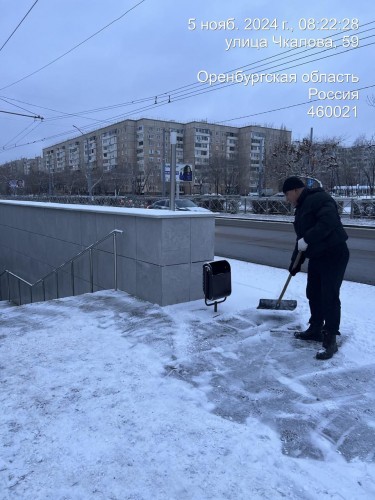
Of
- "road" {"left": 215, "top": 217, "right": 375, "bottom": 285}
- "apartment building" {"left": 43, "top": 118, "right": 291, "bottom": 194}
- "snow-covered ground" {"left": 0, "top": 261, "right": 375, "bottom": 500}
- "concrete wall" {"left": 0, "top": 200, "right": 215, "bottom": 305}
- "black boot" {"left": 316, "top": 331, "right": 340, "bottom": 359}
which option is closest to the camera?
"snow-covered ground" {"left": 0, "top": 261, "right": 375, "bottom": 500}

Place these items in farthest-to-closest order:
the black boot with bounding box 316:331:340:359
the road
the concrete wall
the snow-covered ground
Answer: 1. the road
2. the concrete wall
3. the black boot with bounding box 316:331:340:359
4. the snow-covered ground

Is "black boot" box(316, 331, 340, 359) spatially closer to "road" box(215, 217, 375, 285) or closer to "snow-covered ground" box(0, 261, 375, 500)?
"snow-covered ground" box(0, 261, 375, 500)

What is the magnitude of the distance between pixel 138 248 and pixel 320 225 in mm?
2878

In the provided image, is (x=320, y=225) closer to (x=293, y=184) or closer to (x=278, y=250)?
(x=293, y=184)

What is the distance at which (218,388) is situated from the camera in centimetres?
325

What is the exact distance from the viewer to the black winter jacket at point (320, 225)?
381cm

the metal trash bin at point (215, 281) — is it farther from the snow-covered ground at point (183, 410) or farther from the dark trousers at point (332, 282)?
the dark trousers at point (332, 282)

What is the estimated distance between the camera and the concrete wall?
547 centimetres

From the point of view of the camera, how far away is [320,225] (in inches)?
150

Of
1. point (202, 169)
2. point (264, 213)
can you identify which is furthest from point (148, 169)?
point (264, 213)

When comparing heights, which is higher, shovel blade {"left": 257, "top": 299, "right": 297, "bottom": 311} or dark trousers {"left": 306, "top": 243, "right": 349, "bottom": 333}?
dark trousers {"left": 306, "top": 243, "right": 349, "bottom": 333}

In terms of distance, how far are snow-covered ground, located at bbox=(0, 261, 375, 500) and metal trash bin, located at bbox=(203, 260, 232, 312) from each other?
0.99 feet

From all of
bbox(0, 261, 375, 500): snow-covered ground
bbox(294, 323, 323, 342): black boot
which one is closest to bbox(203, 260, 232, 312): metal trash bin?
bbox(0, 261, 375, 500): snow-covered ground

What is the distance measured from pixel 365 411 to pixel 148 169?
235 feet
